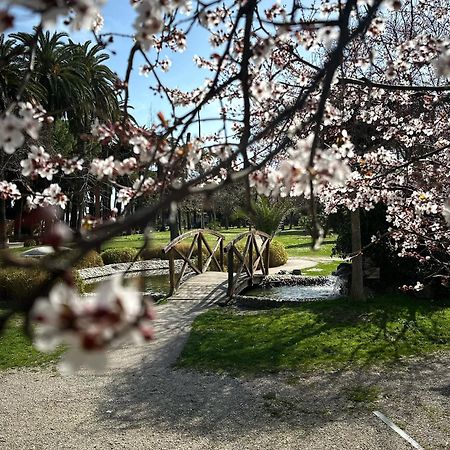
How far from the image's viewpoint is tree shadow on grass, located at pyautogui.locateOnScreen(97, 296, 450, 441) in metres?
4.11

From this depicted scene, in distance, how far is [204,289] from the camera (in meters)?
10.3

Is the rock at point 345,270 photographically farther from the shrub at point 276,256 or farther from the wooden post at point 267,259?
the shrub at point 276,256

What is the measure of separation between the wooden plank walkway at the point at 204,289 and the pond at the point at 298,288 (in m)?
0.82

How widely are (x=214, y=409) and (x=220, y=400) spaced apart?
0.20 metres

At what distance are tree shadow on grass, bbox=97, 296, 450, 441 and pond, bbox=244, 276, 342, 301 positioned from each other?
4.89m

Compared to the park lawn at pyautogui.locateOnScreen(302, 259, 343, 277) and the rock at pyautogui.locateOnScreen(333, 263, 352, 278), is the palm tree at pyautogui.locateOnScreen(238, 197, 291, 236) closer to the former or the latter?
the park lawn at pyautogui.locateOnScreen(302, 259, 343, 277)

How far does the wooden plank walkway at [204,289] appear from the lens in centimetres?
949

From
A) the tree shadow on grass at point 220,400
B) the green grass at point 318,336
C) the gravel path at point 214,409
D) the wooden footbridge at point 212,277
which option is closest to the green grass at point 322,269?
the wooden footbridge at point 212,277

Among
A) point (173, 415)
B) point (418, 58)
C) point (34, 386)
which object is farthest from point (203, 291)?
point (418, 58)

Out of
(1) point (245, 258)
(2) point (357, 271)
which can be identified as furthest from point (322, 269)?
(2) point (357, 271)

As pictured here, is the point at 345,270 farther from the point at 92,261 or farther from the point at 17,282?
the point at 92,261

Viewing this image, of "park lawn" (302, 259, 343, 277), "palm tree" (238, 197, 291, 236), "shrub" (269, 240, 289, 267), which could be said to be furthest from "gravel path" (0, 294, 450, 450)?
"palm tree" (238, 197, 291, 236)

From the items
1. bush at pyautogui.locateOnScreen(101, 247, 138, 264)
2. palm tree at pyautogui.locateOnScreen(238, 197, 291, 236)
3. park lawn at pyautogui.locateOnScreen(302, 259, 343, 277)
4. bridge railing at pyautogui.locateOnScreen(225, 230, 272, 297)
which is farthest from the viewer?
palm tree at pyautogui.locateOnScreen(238, 197, 291, 236)

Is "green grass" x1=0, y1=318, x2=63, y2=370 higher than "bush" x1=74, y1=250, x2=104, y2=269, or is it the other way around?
"bush" x1=74, y1=250, x2=104, y2=269
